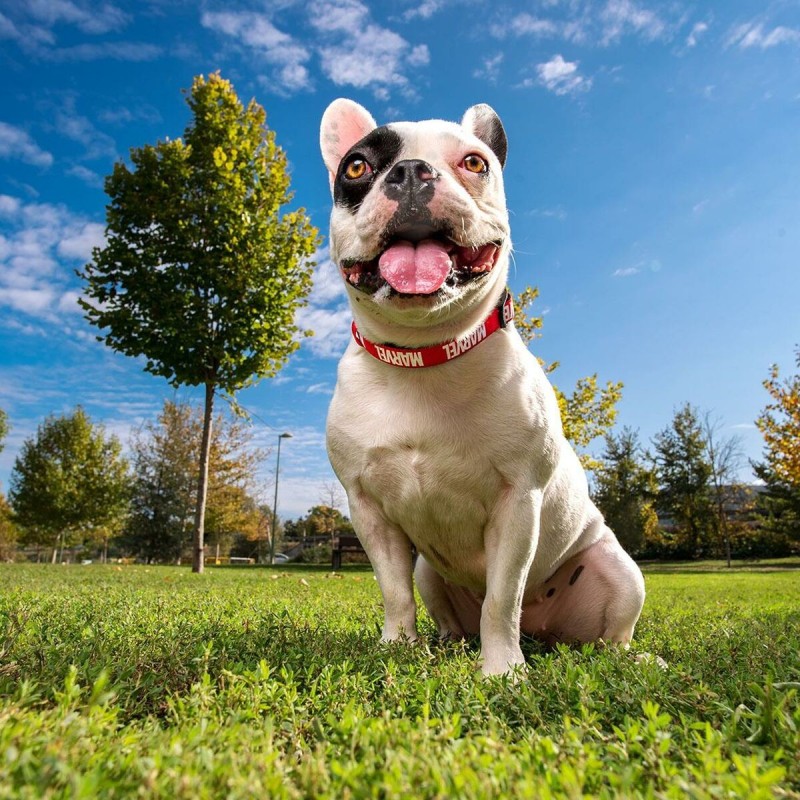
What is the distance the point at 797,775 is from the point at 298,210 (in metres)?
16.2

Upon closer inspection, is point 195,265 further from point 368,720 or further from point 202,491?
point 368,720

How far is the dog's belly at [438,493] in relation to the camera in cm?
279

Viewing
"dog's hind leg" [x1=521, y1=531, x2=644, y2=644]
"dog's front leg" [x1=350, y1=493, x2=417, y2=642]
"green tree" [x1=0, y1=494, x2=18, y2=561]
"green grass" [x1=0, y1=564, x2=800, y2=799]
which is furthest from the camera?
"green tree" [x1=0, y1=494, x2=18, y2=561]

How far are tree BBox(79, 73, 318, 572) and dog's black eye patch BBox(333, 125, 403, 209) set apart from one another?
11641 mm

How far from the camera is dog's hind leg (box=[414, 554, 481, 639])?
11.4 ft

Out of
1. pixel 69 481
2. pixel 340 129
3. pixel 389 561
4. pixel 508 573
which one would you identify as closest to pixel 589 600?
pixel 508 573

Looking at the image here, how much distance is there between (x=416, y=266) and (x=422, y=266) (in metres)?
0.03

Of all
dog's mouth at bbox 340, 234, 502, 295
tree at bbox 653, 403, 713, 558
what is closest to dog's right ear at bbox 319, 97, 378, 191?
dog's mouth at bbox 340, 234, 502, 295

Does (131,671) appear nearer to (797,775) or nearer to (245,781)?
(245,781)

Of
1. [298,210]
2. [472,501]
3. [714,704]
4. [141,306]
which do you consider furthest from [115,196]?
[714,704]

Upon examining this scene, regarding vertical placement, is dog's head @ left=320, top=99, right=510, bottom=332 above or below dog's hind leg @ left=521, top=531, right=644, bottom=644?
above

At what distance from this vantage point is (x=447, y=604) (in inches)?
140

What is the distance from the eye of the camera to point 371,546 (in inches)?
120

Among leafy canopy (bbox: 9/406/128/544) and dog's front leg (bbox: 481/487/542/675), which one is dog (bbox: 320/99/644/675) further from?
leafy canopy (bbox: 9/406/128/544)
